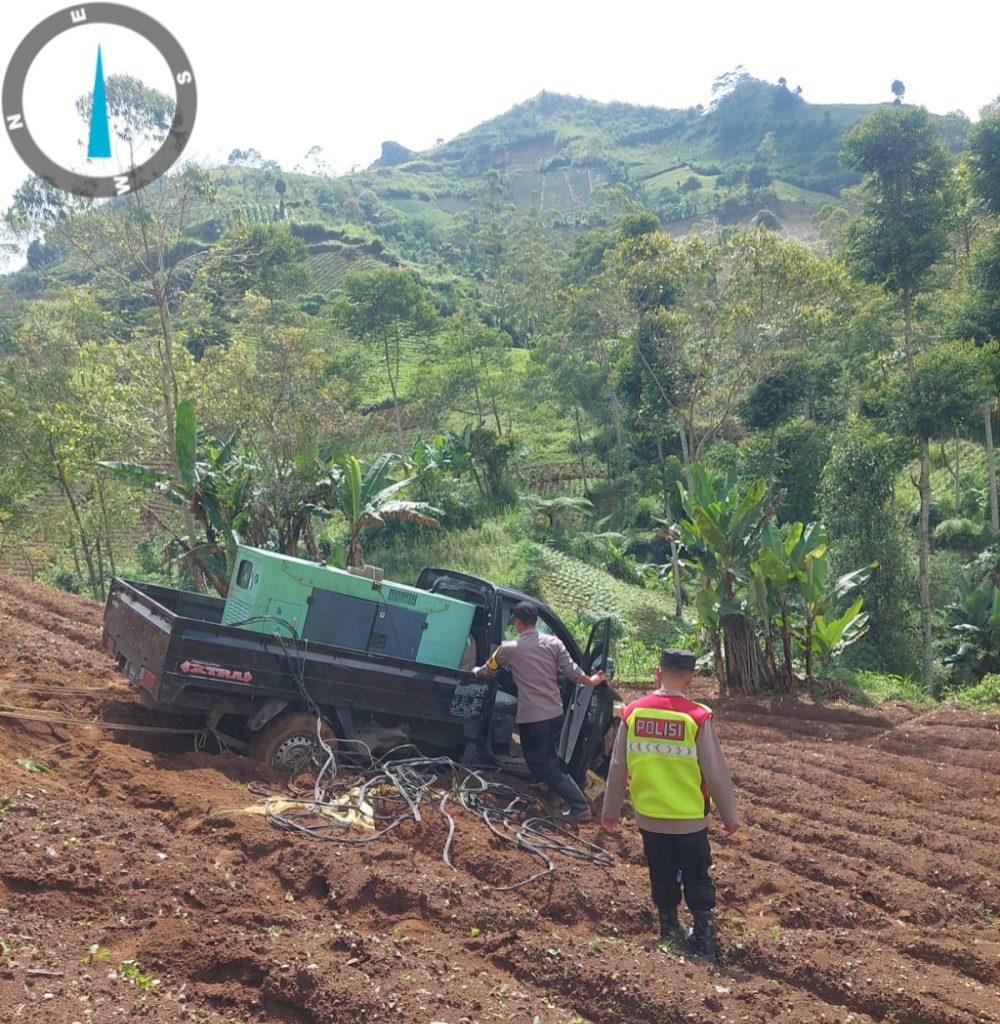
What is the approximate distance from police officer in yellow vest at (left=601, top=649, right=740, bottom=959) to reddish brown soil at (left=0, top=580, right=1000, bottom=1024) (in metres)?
0.40

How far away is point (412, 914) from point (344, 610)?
3150mm

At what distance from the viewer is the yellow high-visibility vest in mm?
4758

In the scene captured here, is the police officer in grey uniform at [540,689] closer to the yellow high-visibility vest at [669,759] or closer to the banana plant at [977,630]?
the yellow high-visibility vest at [669,759]

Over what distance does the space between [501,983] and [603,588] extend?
20467 millimetres

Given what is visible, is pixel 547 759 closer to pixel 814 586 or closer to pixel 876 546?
pixel 814 586

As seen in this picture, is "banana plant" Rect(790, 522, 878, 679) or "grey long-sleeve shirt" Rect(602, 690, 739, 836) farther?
"banana plant" Rect(790, 522, 878, 679)

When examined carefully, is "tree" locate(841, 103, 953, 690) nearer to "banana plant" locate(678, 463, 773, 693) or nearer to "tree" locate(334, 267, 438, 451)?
"banana plant" locate(678, 463, 773, 693)

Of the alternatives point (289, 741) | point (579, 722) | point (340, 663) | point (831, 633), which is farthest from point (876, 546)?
point (289, 741)

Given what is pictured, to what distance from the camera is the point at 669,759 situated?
479 cm

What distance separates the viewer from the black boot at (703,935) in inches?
189

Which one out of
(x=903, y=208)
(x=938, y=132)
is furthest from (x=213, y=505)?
(x=938, y=132)

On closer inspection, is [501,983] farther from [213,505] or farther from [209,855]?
[213,505]

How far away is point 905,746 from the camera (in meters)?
10.6

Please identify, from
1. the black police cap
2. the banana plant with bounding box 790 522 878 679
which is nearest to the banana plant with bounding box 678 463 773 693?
the banana plant with bounding box 790 522 878 679
